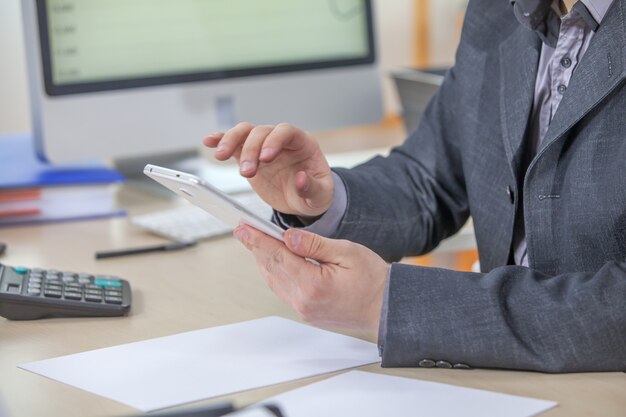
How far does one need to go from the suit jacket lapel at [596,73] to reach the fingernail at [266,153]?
31 cm

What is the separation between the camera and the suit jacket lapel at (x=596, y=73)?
3.55 feet

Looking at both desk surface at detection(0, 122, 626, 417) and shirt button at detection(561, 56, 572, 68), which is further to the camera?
shirt button at detection(561, 56, 572, 68)

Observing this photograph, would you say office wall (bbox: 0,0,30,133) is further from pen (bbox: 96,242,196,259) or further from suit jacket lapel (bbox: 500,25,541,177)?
suit jacket lapel (bbox: 500,25,541,177)

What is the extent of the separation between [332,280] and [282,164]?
0.27m

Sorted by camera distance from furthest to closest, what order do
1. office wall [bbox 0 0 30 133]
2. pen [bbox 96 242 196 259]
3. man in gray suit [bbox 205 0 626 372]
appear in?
1. office wall [bbox 0 0 30 133]
2. pen [bbox 96 242 196 259]
3. man in gray suit [bbox 205 0 626 372]

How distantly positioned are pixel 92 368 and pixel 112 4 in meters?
A: 0.90

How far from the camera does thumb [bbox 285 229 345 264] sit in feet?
3.09

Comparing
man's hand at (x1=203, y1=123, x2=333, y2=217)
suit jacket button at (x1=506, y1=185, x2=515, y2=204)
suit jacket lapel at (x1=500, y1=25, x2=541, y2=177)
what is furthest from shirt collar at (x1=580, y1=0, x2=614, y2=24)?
man's hand at (x1=203, y1=123, x2=333, y2=217)

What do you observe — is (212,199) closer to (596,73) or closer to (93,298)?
(93,298)

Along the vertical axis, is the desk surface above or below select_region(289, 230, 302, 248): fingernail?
below

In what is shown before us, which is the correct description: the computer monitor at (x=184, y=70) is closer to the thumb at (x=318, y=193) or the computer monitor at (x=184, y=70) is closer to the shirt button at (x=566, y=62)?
the thumb at (x=318, y=193)

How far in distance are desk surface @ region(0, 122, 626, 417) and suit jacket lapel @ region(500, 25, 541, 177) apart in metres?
0.34

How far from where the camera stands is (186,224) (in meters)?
1.50

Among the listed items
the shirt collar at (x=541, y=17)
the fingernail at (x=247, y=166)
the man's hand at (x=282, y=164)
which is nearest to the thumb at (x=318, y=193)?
the man's hand at (x=282, y=164)
